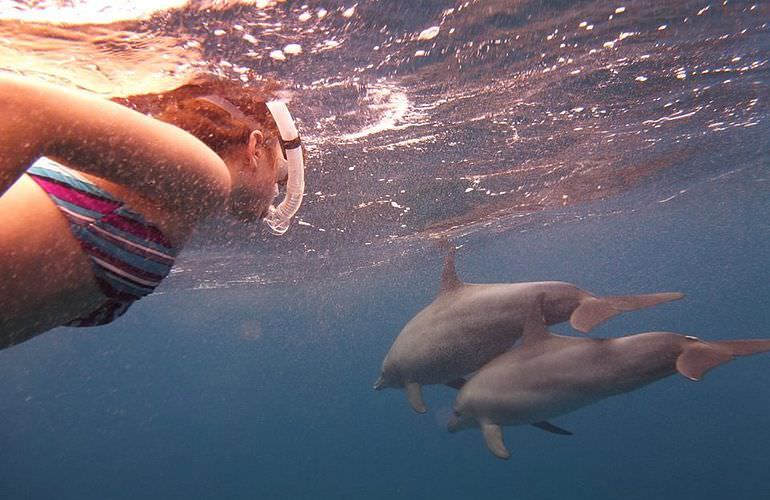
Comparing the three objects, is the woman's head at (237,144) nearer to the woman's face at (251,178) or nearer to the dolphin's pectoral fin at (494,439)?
the woman's face at (251,178)

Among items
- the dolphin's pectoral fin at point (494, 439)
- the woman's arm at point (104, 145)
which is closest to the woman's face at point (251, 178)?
the woman's arm at point (104, 145)

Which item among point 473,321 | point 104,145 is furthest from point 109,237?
point 473,321

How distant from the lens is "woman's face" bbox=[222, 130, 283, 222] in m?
2.62

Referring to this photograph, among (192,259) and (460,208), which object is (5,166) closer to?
(460,208)

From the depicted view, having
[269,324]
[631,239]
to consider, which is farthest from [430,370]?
[269,324]

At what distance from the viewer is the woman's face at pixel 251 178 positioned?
2.62 m

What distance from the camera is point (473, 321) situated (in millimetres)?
7215

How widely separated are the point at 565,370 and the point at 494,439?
1.98 metres

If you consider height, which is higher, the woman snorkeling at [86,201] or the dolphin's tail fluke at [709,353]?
the woman snorkeling at [86,201]

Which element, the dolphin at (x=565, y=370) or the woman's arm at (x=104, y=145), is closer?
the woman's arm at (x=104, y=145)

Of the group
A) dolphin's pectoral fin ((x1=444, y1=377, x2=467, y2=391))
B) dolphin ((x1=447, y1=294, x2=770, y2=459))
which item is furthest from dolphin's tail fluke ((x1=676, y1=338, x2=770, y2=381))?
dolphin's pectoral fin ((x1=444, y1=377, x2=467, y2=391))

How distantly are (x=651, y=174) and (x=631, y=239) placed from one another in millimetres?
24017

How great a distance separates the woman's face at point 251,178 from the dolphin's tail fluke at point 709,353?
4.44 metres

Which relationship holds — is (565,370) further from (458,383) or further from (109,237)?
(109,237)
